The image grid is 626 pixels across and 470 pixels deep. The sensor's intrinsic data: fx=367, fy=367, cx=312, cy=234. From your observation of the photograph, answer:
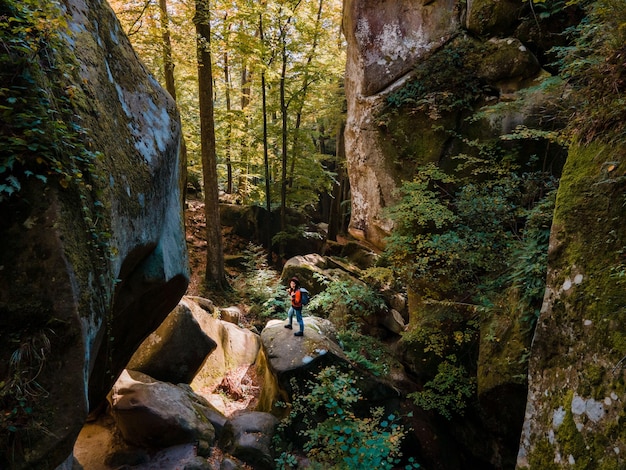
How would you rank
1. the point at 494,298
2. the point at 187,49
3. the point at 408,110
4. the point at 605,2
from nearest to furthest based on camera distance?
the point at 605,2 → the point at 494,298 → the point at 408,110 → the point at 187,49

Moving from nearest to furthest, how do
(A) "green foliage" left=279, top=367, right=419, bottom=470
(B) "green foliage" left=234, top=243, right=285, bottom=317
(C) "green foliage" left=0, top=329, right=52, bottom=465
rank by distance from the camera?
(C) "green foliage" left=0, top=329, right=52, bottom=465
(A) "green foliage" left=279, top=367, right=419, bottom=470
(B) "green foliage" left=234, top=243, right=285, bottom=317

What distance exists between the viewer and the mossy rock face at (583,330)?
2690 mm

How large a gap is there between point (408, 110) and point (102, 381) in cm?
823

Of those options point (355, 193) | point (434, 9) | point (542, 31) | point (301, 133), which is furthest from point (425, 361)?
point (301, 133)

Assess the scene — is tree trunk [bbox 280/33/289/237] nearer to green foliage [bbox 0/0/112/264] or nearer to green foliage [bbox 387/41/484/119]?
green foliage [bbox 387/41/484/119]

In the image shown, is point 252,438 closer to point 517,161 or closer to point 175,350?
point 175,350

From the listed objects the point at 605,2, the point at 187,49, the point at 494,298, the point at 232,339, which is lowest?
the point at 232,339

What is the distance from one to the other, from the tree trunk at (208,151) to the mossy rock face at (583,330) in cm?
971

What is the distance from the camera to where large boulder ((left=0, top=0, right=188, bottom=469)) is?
94.0 inches

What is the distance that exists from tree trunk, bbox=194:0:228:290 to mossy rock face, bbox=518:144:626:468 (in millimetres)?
9711

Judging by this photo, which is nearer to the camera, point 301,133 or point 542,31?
point 542,31

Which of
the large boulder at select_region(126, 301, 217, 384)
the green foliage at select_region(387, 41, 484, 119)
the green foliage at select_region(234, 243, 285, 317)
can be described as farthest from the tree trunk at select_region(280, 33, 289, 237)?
the large boulder at select_region(126, 301, 217, 384)

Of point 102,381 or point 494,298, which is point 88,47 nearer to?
point 102,381

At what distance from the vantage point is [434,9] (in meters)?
9.05
